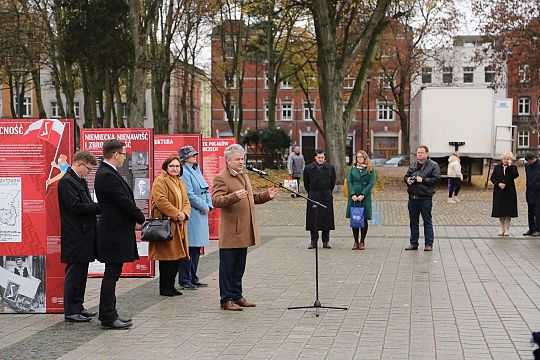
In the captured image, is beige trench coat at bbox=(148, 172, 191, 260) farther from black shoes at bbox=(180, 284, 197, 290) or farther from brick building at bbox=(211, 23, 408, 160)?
brick building at bbox=(211, 23, 408, 160)

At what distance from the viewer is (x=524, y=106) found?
8575 cm

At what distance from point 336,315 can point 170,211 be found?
2473 millimetres

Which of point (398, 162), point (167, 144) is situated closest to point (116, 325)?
point (167, 144)

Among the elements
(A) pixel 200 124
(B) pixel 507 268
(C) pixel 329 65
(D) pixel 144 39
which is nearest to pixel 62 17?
(D) pixel 144 39

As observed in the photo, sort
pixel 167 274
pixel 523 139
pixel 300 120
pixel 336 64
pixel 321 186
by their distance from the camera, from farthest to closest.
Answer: pixel 300 120, pixel 523 139, pixel 336 64, pixel 321 186, pixel 167 274

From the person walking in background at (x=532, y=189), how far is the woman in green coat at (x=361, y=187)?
390 cm

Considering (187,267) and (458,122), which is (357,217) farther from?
(458,122)

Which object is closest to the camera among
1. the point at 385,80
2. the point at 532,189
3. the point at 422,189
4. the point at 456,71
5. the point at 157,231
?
the point at 157,231

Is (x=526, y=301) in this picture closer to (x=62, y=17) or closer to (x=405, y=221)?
(x=405, y=221)

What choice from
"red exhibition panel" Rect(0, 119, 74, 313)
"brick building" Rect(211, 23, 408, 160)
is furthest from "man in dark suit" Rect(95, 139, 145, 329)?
"brick building" Rect(211, 23, 408, 160)

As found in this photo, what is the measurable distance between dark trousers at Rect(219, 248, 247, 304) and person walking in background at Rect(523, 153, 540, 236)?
9.52 m

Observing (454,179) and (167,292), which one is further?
(454,179)

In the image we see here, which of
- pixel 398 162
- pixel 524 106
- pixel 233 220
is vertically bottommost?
pixel 398 162

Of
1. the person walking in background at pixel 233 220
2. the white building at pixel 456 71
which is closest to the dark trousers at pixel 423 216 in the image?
the person walking in background at pixel 233 220
